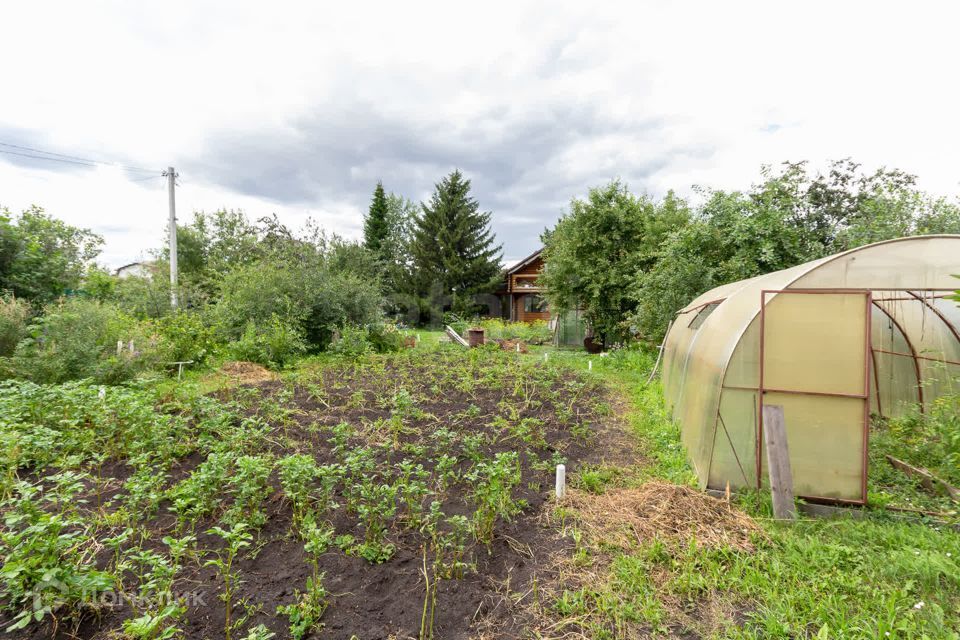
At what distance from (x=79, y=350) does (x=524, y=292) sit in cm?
2476

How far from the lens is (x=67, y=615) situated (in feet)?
7.73

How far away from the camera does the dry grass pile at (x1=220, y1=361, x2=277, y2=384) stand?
9.43m

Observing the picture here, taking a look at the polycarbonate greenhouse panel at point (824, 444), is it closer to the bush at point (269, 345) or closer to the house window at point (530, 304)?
the bush at point (269, 345)

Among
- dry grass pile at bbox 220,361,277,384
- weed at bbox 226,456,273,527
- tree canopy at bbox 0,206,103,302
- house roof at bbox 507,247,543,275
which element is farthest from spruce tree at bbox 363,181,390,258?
weed at bbox 226,456,273,527

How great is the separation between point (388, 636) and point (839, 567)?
10.4 feet

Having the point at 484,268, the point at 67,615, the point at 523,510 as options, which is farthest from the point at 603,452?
the point at 484,268

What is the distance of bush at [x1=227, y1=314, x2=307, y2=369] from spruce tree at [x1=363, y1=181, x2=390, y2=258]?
19316mm

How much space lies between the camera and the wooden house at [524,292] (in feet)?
95.5

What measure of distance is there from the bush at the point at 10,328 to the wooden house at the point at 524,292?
24.1 meters

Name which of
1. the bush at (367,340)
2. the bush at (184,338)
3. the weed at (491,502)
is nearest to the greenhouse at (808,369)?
the weed at (491,502)

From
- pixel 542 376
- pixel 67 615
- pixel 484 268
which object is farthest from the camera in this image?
pixel 484 268

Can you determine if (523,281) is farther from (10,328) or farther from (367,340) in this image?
(10,328)

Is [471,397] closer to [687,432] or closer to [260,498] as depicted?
[687,432]

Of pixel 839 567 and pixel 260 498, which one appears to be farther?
pixel 260 498
